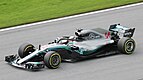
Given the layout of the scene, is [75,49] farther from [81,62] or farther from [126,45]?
[126,45]

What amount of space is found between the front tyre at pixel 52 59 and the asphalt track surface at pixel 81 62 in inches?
6.1

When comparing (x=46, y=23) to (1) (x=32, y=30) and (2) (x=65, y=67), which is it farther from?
(2) (x=65, y=67)

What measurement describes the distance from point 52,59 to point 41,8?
1007cm

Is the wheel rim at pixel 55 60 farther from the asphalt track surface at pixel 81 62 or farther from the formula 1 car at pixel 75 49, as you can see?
the asphalt track surface at pixel 81 62

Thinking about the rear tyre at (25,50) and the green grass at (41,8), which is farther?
the green grass at (41,8)

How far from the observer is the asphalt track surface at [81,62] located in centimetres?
1515

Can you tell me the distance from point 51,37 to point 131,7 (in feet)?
18.9

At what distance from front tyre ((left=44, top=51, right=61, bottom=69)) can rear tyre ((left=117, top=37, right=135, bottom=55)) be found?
2204mm

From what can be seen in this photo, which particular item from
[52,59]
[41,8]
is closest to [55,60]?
[52,59]

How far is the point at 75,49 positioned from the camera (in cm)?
1628

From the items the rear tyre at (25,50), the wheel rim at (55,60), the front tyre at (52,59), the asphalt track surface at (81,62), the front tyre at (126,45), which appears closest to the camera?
the asphalt track surface at (81,62)

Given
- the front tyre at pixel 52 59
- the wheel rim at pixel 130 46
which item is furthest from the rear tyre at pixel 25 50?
the wheel rim at pixel 130 46

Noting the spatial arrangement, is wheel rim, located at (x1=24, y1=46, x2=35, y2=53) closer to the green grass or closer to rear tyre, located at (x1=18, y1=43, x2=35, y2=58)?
rear tyre, located at (x1=18, y1=43, x2=35, y2=58)

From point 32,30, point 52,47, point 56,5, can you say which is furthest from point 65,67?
point 56,5
